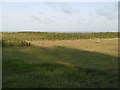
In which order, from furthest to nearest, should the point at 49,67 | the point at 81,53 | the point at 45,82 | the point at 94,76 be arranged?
the point at 81,53 → the point at 49,67 → the point at 94,76 → the point at 45,82

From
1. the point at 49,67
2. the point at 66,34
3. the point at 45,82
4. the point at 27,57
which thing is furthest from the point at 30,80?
the point at 66,34

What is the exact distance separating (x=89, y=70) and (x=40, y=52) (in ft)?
14.3

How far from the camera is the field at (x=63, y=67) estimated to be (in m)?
7.68

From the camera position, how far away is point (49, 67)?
969cm

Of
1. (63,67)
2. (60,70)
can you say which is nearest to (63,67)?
(63,67)

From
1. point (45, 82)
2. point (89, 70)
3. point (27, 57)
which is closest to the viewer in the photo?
point (45, 82)

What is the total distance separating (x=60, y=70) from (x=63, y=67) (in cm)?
51

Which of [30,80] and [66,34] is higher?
[66,34]

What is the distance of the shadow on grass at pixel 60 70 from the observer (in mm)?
7632

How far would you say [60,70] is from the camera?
29.9 ft

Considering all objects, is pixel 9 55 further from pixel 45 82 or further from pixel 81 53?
pixel 45 82

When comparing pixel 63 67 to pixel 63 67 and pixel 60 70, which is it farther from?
pixel 60 70

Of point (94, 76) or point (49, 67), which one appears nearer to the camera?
point (94, 76)

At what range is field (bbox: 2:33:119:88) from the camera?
7.68 metres
